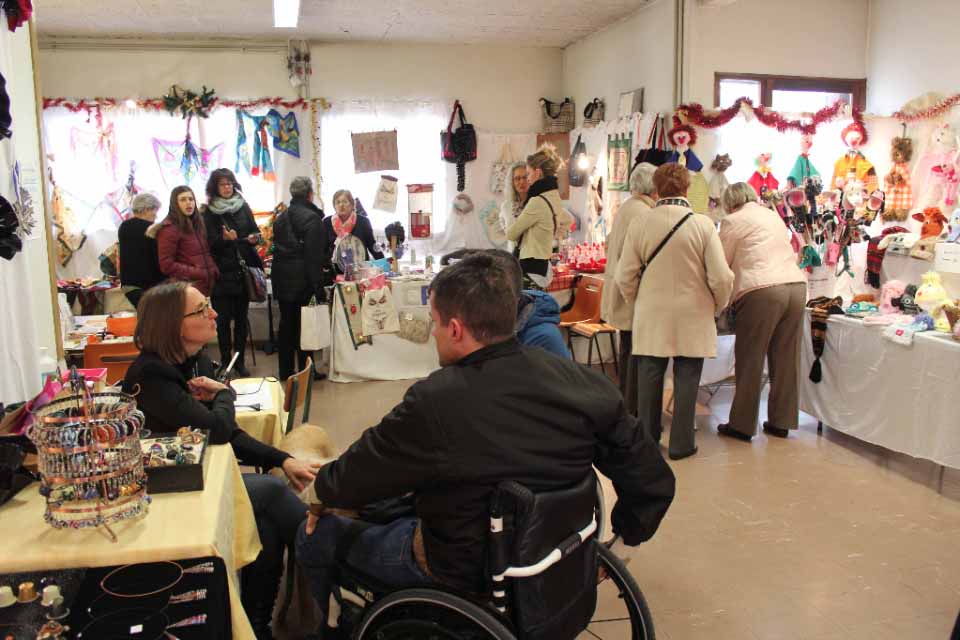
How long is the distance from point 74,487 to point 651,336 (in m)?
2.96

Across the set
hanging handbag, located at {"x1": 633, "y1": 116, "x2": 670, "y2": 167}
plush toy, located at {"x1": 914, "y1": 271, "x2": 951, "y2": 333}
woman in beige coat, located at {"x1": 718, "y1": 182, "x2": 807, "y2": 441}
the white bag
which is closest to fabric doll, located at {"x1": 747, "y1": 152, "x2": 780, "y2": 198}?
hanging handbag, located at {"x1": 633, "y1": 116, "x2": 670, "y2": 167}

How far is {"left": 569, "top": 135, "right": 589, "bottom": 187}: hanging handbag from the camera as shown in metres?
7.68

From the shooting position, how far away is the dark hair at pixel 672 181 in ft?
13.3

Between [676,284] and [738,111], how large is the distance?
2340 millimetres

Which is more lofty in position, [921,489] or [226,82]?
[226,82]

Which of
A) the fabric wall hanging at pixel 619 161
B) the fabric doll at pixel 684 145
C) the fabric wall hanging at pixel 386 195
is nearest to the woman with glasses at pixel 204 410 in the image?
the fabric doll at pixel 684 145

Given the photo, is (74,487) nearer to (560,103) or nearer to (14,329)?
(14,329)

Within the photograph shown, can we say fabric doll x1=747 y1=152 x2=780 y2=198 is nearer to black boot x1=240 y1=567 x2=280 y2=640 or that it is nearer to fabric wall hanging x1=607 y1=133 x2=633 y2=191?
fabric wall hanging x1=607 y1=133 x2=633 y2=191

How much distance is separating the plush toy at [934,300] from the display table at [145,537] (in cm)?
348

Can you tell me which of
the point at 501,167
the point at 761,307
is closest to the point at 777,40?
the point at 761,307

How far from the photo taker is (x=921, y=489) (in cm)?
381

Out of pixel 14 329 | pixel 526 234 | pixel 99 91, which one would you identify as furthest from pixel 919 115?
pixel 99 91

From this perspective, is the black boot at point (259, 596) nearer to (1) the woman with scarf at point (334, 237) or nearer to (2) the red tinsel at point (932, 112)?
(1) the woman with scarf at point (334, 237)

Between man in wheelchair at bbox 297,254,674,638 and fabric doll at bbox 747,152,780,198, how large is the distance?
434cm
